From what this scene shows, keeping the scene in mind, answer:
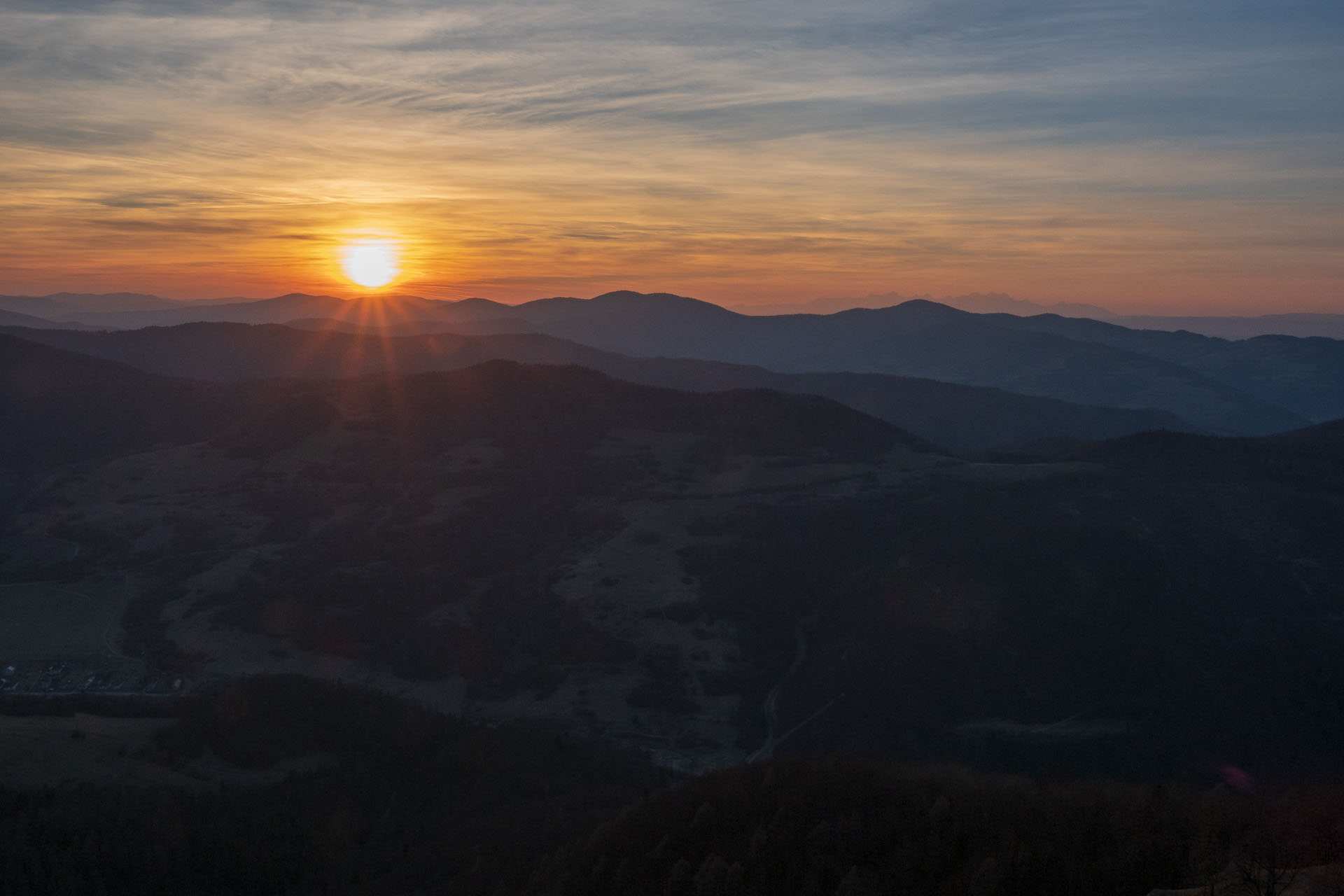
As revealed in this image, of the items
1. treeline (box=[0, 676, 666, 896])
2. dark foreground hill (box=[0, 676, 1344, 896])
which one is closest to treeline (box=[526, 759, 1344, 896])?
dark foreground hill (box=[0, 676, 1344, 896])

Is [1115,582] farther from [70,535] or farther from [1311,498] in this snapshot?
[70,535]

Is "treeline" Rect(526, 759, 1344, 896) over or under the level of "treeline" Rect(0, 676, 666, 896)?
over

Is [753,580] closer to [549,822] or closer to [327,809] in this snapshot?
[549,822]

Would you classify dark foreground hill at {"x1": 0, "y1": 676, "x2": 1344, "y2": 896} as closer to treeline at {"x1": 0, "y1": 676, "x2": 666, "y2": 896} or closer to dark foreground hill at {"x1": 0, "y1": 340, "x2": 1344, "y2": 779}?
treeline at {"x1": 0, "y1": 676, "x2": 666, "y2": 896}

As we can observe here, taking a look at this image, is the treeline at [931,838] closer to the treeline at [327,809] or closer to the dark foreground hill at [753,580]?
the treeline at [327,809]

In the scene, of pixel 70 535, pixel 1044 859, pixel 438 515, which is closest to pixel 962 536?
pixel 438 515

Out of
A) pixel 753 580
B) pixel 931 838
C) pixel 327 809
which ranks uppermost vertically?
pixel 931 838

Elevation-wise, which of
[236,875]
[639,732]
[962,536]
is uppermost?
[962,536]

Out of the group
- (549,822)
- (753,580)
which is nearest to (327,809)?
(549,822)

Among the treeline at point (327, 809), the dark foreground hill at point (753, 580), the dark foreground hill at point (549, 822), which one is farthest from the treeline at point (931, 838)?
the dark foreground hill at point (753, 580)

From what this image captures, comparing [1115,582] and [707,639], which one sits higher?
[1115,582]

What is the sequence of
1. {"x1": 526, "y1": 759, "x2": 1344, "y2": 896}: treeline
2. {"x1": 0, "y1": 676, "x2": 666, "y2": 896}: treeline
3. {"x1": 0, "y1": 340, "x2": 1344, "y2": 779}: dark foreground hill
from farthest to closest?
{"x1": 0, "y1": 340, "x2": 1344, "y2": 779}: dark foreground hill < {"x1": 0, "y1": 676, "x2": 666, "y2": 896}: treeline < {"x1": 526, "y1": 759, "x2": 1344, "y2": 896}: treeline
